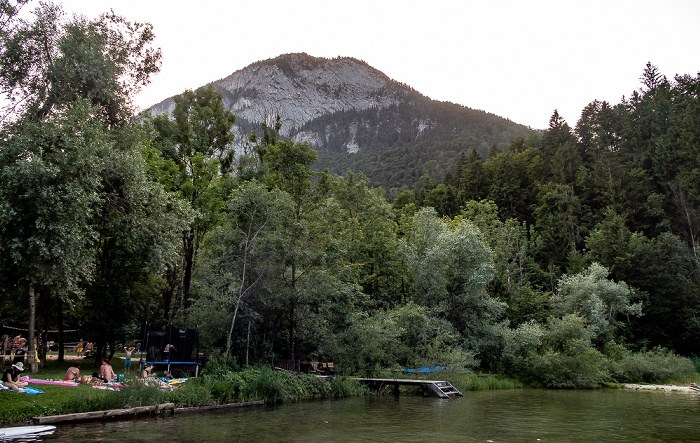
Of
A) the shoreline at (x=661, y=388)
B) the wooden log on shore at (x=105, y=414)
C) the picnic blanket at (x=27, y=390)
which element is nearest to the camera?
the wooden log on shore at (x=105, y=414)

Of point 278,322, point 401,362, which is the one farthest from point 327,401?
point 401,362

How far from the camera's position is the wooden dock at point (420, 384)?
2714 centimetres

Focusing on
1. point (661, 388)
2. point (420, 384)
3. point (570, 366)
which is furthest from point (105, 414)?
point (661, 388)

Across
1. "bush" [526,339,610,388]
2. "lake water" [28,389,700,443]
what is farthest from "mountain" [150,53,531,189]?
"lake water" [28,389,700,443]

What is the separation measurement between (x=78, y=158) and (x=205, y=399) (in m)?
11.0

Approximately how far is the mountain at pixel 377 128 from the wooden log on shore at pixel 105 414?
72.7 meters

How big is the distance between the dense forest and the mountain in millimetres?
43822

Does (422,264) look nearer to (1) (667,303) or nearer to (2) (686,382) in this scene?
(2) (686,382)

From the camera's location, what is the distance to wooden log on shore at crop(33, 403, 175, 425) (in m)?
13.5

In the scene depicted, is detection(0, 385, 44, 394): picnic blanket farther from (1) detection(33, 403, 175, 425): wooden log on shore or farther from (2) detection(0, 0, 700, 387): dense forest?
(2) detection(0, 0, 700, 387): dense forest

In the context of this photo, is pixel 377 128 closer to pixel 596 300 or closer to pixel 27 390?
pixel 596 300

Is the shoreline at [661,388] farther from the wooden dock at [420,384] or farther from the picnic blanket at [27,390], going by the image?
→ the picnic blanket at [27,390]

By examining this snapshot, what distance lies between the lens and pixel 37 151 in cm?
1489

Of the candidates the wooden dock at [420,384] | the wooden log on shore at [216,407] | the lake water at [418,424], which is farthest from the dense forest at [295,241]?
the lake water at [418,424]
